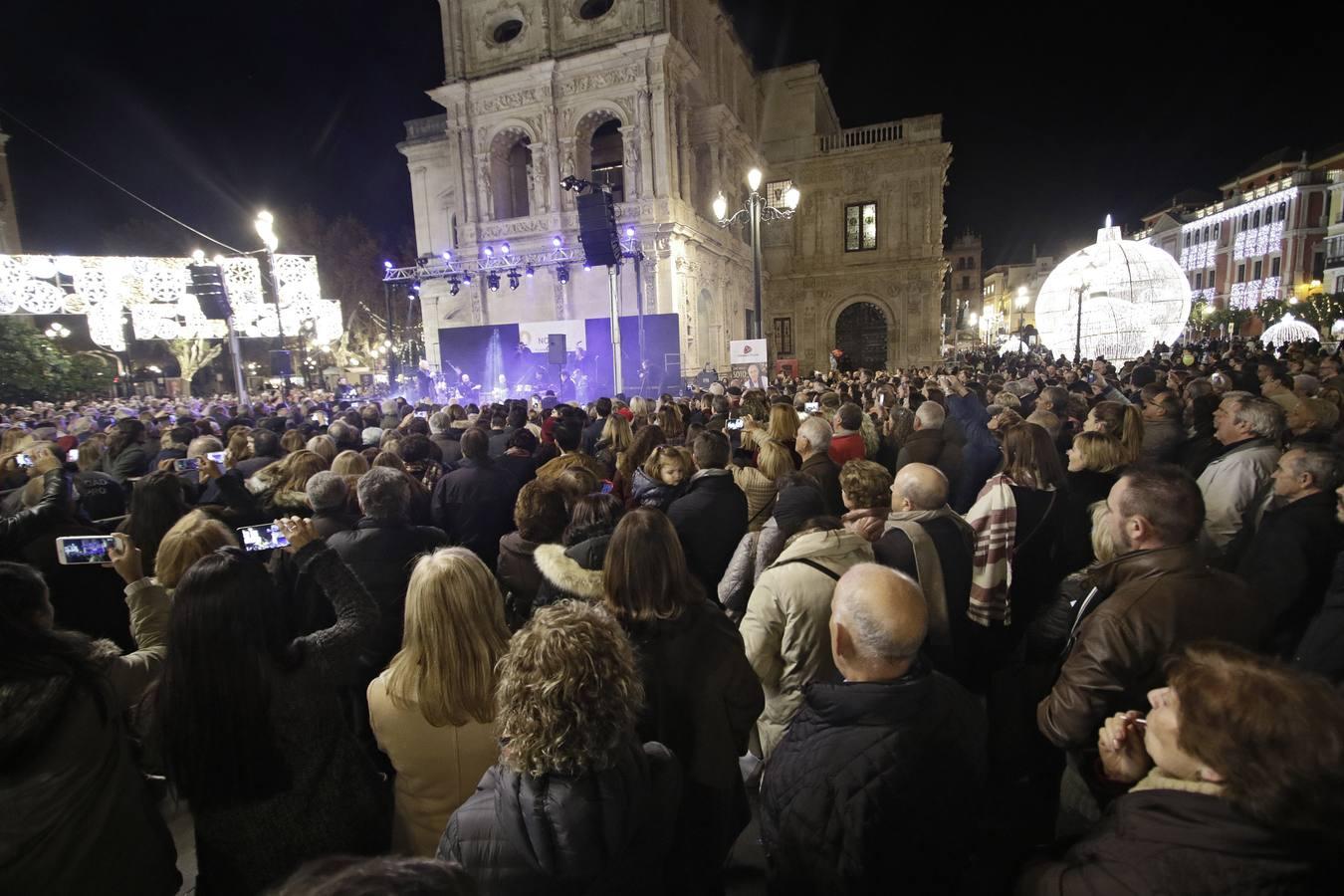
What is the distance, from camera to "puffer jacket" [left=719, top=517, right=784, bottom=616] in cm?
362

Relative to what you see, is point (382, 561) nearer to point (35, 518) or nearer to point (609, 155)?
A: point (35, 518)

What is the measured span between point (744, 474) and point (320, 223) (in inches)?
1691

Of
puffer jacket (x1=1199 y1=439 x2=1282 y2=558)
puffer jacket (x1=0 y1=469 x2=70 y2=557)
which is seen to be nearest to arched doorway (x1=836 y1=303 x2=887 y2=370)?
puffer jacket (x1=1199 y1=439 x2=1282 y2=558)

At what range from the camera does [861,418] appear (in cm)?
601

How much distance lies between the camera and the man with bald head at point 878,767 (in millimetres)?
1650

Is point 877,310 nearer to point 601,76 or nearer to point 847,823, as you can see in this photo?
point 601,76

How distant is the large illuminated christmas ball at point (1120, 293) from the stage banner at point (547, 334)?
13692mm

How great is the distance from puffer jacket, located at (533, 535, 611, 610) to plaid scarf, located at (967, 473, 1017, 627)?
2022 mm

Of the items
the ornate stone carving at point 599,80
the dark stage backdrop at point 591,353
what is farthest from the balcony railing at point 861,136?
the dark stage backdrop at point 591,353

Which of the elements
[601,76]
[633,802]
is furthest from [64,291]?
[633,802]

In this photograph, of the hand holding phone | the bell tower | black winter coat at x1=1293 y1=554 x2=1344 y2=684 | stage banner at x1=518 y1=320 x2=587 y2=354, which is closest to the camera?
black winter coat at x1=1293 y1=554 x2=1344 y2=684

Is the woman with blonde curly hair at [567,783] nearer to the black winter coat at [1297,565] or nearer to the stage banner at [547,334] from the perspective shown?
the black winter coat at [1297,565]

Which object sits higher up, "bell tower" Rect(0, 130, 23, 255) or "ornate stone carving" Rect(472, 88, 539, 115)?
"ornate stone carving" Rect(472, 88, 539, 115)

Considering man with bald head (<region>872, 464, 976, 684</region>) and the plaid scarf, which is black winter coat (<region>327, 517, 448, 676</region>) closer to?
man with bald head (<region>872, 464, 976, 684</region>)
